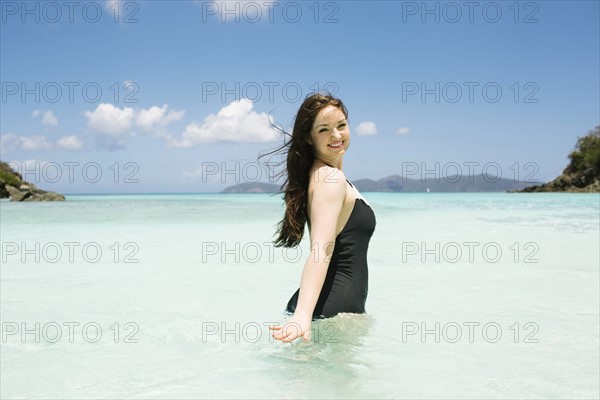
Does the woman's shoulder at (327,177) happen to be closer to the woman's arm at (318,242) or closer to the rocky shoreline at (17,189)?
the woman's arm at (318,242)

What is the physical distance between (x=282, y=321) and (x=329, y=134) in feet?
6.41

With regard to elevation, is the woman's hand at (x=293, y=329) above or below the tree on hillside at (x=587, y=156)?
below

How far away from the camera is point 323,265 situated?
8.09 feet

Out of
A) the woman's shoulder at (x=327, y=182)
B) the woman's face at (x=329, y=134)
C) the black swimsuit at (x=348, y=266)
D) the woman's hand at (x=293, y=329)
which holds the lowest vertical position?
the woman's hand at (x=293, y=329)

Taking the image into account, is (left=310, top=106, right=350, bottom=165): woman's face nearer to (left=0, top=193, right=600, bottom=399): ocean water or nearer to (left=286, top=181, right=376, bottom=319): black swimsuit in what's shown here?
(left=286, top=181, right=376, bottom=319): black swimsuit

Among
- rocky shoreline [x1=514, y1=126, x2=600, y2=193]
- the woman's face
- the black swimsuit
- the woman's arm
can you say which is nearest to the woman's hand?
the woman's arm

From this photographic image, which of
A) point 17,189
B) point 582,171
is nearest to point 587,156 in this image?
point 582,171

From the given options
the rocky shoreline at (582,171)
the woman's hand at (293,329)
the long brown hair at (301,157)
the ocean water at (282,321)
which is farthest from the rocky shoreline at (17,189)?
the rocky shoreline at (582,171)

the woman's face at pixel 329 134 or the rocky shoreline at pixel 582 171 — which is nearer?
the woman's face at pixel 329 134

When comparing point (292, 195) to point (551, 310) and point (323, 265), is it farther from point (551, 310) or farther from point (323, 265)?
point (551, 310)

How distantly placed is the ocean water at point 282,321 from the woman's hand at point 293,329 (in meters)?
0.30

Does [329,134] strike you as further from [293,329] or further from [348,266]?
[293,329]

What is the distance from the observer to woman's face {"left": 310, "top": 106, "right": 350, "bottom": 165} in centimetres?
268

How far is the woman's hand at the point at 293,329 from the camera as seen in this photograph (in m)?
2.31
